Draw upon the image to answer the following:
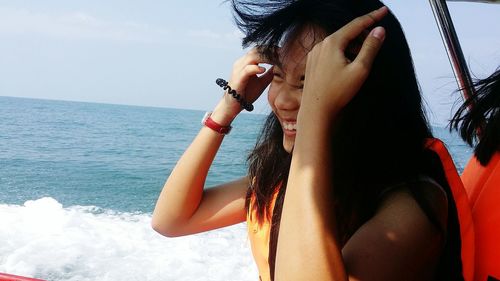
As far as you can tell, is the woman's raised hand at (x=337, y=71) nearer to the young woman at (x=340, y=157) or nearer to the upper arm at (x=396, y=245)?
the young woman at (x=340, y=157)

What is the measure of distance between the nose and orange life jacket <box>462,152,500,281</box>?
0.42 m

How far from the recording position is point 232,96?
1529mm

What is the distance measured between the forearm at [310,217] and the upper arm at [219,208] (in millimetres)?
658

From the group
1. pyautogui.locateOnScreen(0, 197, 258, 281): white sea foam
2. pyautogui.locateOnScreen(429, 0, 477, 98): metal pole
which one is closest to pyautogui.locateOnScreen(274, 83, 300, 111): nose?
pyautogui.locateOnScreen(429, 0, 477, 98): metal pole

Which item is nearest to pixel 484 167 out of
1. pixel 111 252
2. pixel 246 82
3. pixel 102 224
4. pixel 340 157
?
pixel 340 157

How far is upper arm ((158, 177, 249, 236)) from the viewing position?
155 cm

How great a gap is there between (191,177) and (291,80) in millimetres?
501

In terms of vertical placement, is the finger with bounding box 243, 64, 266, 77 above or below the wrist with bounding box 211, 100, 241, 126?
above

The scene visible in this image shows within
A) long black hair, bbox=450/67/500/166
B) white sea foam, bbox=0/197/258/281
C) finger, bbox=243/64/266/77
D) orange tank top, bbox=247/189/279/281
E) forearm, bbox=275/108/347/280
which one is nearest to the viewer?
forearm, bbox=275/108/347/280

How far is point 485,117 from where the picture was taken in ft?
3.73

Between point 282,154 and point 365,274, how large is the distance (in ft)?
2.03

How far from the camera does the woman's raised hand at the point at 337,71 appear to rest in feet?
2.91

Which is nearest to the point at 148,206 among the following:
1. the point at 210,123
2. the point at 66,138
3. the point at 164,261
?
the point at 164,261

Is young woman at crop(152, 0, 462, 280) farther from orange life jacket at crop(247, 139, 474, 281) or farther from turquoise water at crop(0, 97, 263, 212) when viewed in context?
turquoise water at crop(0, 97, 263, 212)
